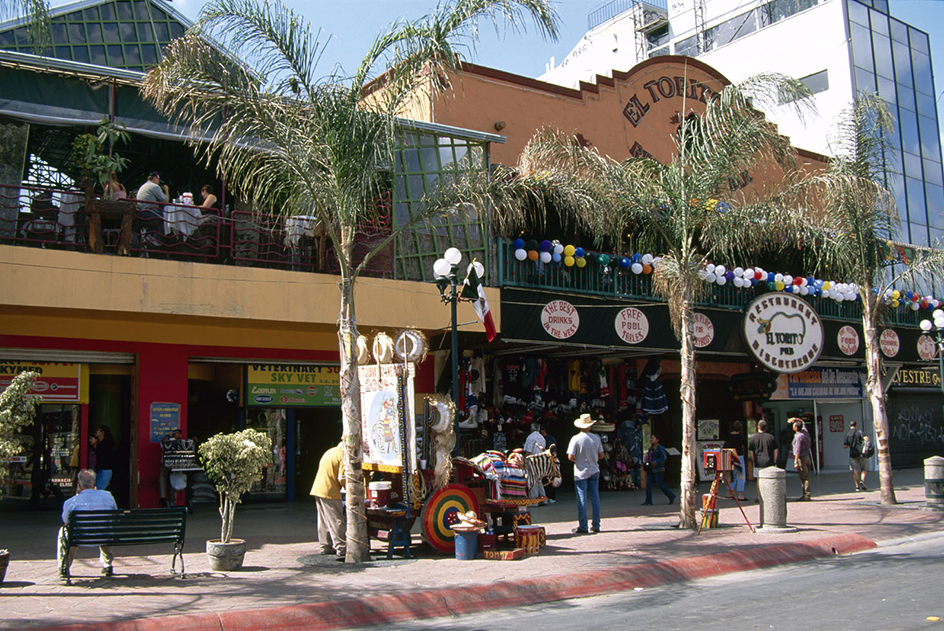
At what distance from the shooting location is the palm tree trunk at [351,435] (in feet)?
33.4

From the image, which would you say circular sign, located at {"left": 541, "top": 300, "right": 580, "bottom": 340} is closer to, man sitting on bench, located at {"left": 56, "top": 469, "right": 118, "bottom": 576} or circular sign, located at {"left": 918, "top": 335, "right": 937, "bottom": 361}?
man sitting on bench, located at {"left": 56, "top": 469, "right": 118, "bottom": 576}

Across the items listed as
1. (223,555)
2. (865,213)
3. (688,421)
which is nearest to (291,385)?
(223,555)

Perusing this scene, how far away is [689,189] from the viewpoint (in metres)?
13.6

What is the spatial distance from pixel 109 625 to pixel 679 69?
2034 cm

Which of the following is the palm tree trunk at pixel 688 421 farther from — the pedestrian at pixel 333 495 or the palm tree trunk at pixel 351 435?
the pedestrian at pixel 333 495

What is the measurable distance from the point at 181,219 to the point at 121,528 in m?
6.85

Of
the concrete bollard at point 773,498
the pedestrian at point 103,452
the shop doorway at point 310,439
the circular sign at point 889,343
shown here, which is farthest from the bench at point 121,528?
the circular sign at point 889,343

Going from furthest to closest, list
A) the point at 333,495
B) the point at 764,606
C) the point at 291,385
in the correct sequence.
Result: the point at 291,385 → the point at 333,495 → the point at 764,606

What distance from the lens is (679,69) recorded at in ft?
74.5

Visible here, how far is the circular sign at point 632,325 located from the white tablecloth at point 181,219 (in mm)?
8871

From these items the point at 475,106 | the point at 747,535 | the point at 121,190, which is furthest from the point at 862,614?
the point at 475,106

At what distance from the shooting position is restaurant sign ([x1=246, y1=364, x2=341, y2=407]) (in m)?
16.8

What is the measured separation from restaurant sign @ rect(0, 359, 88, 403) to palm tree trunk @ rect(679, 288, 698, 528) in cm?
1071

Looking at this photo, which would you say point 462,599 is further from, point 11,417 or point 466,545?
point 11,417
